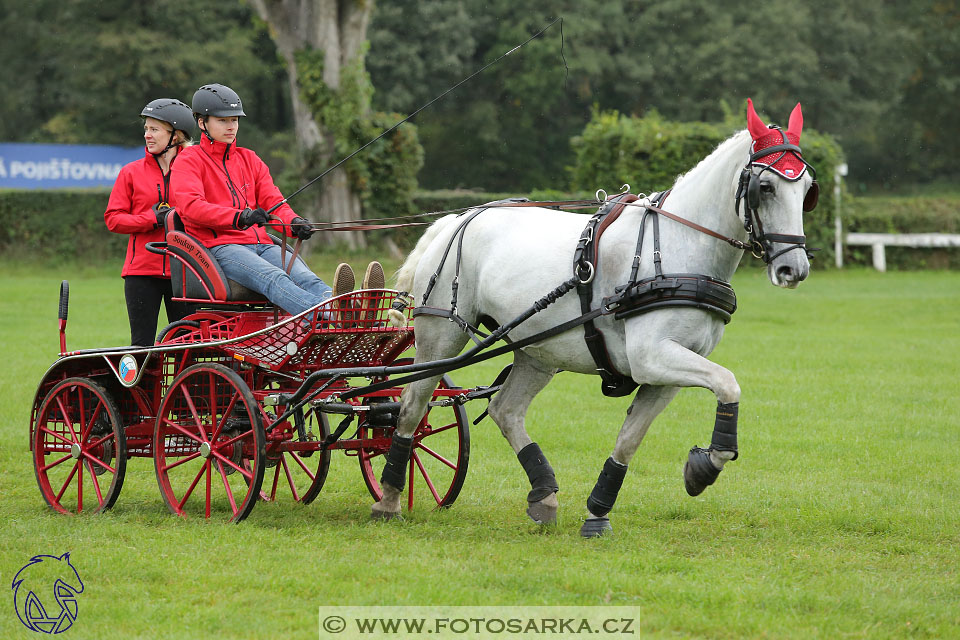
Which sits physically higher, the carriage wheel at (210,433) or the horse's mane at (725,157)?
the horse's mane at (725,157)

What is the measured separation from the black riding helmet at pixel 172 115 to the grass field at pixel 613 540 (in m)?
2.29

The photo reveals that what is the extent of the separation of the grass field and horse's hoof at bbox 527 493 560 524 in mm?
98

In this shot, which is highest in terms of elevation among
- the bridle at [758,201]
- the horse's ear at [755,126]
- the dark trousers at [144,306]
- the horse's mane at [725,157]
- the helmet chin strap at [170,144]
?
the helmet chin strap at [170,144]

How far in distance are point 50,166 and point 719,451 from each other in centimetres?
2576

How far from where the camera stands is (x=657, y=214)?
5520mm

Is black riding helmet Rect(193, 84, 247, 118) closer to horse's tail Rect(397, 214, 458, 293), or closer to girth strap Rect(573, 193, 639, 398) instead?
horse's tail Rect(397, 214, 458, 293)

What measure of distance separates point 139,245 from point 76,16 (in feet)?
112

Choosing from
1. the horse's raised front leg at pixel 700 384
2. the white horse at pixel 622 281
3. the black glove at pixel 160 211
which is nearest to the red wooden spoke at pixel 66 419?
the black glove at pixel 160 211

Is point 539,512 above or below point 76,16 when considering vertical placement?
below

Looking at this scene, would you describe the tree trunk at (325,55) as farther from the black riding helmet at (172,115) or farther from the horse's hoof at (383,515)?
the horse's hoof at (383,515)

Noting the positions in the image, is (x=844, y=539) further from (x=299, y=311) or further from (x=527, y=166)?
(x=527, y=166)

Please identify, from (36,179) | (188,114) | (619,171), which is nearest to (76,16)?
(36,179)

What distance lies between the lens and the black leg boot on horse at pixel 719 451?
4992 mm

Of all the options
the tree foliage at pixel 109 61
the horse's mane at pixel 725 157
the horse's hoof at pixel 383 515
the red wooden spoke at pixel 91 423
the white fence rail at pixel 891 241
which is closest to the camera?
the horse's mane at pixel 725 157
